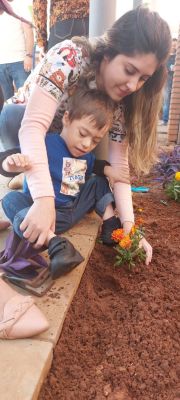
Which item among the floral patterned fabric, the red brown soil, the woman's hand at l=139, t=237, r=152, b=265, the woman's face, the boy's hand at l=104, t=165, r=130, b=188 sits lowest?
the red brown soil

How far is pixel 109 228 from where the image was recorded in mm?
1940

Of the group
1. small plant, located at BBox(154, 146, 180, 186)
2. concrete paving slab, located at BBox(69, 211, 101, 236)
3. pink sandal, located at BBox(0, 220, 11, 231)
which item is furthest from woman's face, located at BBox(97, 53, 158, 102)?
small plant, located at BBox(154, 146, 180, 186)

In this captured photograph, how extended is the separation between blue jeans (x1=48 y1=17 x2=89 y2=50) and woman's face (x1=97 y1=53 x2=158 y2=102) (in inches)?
29.2

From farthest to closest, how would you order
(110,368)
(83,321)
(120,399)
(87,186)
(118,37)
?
(87,186), (118,37), (83,321), (110,368), (120,399)

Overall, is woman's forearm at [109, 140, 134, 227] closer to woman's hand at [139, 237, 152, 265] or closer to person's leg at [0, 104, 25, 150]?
woman's hand at [139, 237, 152, 265]

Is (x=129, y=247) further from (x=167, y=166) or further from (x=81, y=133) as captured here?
(x=167, y=166)

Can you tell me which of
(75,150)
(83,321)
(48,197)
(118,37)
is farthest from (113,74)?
(83,321)

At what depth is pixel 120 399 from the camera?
3.76 feet

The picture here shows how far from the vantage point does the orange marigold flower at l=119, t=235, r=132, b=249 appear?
1.70 metres

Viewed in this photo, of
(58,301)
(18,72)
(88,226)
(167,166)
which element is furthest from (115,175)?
(18,72)

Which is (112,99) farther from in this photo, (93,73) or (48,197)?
(48,197)

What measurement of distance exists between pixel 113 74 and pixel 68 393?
1.21 metres

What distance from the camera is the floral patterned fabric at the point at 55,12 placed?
7.39 ft

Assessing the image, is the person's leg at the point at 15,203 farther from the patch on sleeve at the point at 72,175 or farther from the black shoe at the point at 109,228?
the black shoe at the point at 109,228
